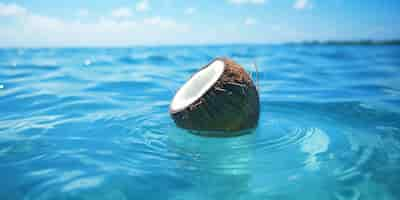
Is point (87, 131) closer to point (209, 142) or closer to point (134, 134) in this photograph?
point (134, 134)

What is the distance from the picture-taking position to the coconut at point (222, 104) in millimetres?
3002

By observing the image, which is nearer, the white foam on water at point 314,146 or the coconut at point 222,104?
the white foam on water at point 314,146

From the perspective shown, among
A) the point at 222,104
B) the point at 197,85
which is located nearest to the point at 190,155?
the point at 222,104

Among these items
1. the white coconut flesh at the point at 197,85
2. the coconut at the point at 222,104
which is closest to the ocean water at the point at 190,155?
the coconut at the point at 222,104

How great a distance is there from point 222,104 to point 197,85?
0.63 meters

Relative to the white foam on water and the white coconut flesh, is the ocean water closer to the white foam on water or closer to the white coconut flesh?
the white foam on water

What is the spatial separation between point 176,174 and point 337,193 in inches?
54.6

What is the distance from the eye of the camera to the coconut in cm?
300

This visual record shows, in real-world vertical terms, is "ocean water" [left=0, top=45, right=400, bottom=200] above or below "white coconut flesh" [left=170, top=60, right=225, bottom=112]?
below

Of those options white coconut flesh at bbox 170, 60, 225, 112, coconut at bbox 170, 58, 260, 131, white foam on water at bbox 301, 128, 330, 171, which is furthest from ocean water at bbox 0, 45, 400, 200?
white coconut flesh at bbox 170, 60, 225, 112

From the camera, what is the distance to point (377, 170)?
278 centimetres

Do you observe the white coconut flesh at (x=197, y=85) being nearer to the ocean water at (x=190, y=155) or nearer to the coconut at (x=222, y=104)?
the coconut at (x=222, y=104)

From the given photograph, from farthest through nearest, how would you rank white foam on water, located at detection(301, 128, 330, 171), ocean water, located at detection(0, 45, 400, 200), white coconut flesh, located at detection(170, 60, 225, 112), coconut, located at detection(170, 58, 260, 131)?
white coconut flesh, located at detection(170, 60, 225, 112)
coconut, located at detection(170, 58, 260, 131)
white foam on water, located at detection(301, 128, 330, 171)
ocean water, located at detection(0, 45, 400, 200)

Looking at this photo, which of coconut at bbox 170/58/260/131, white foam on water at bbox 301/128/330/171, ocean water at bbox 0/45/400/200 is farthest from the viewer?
coconut at bbox 170/58/260/131
